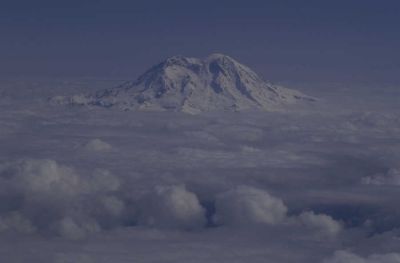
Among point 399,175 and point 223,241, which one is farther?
point 399,175

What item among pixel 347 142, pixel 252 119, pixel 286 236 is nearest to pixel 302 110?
pixel 252 119

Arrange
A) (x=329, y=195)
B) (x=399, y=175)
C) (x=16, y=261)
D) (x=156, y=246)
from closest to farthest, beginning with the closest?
(x=16, y=261), (x=156, y=246), (x=329, y=195), (x=399, y=175)

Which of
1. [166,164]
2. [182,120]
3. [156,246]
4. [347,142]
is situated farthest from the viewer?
[182,120]

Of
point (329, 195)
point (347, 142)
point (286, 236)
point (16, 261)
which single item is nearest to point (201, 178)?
point (329, 195)

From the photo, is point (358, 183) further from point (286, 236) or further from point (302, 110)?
point (302, 110)

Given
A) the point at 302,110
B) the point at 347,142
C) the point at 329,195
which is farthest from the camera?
the point at 302,110

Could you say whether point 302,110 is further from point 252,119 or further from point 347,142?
point 347,142

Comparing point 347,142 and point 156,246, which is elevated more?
point 347,142

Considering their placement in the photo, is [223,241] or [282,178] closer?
[223,241]

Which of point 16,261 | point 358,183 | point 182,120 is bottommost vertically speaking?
point 16,261
